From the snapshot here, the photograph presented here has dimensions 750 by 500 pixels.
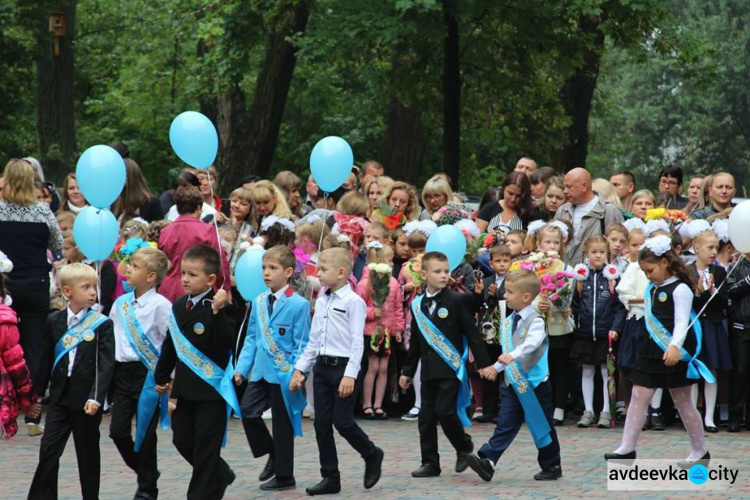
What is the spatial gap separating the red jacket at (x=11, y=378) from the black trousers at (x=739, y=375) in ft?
21.7

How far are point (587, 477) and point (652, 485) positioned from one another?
56cm

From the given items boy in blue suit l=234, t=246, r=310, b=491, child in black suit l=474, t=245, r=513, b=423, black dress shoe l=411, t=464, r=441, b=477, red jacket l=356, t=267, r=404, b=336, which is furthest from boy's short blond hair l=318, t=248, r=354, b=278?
child in black suit l=474, t=245, r=513, b=423

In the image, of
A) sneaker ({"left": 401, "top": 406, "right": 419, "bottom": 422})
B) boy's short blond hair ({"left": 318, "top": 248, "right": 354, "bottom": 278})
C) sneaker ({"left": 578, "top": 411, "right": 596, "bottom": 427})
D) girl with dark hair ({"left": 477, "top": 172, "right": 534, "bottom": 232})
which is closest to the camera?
boy's short blond hair ({"left": 318, "top": 248, "right": 354, "bottom": 278})

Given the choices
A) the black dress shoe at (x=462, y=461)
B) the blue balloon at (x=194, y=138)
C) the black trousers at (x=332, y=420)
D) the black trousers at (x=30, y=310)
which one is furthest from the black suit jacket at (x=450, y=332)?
the black trousers at (x=30, y=310)

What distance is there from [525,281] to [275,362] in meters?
1.92

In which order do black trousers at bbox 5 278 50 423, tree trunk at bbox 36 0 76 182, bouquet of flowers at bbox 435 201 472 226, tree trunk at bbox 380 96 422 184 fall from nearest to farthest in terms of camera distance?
black trousers at bbox 5 278 50 423 < bouquet of flowers at bbox 435 201 472 226 < tree trunk at bbox 380 96 422 184 < tree trunk at bbox 36 0 76 182

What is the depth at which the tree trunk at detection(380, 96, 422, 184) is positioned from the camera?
24156mm

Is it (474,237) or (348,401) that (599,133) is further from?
(348,401)

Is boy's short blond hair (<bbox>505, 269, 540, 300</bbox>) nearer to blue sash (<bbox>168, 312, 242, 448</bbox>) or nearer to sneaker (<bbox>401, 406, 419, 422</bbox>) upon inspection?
blue sash (<bbox>168, 312, 242, 448</bbox>)

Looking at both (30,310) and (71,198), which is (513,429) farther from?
(71,198)

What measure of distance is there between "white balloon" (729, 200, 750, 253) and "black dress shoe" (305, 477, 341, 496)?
3522mm

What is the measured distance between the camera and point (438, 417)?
947 centimetres

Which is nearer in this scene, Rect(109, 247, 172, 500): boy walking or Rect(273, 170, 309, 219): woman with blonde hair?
Rect(109, 247, 172, 500): boy walking

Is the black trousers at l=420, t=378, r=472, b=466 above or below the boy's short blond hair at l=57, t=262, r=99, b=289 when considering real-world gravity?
below
